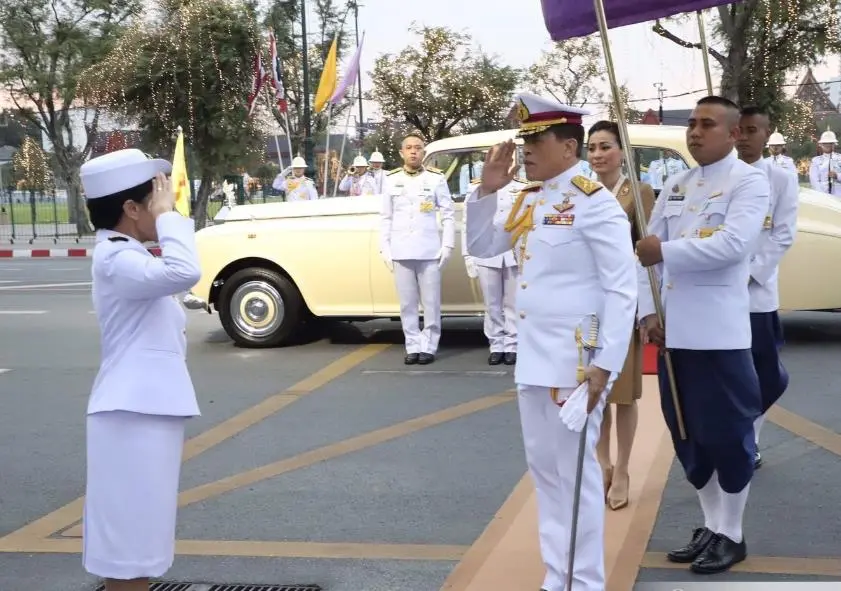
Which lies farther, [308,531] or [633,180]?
[308,531]

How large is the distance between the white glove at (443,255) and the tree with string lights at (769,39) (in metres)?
18.8

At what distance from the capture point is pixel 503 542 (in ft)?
14.8

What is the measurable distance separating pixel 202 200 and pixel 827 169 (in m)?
16.8

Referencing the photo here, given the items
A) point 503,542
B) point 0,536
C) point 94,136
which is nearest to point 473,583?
point 503,542

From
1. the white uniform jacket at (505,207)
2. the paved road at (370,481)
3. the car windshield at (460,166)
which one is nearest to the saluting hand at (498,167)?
the paved road at (370,481)

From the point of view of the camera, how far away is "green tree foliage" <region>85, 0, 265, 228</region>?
26.8m

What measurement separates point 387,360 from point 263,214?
6.01ft

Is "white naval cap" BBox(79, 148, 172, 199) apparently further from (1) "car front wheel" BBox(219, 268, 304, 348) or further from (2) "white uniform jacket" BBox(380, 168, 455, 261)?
(1) "car front wheel" BBox(219, 268, 304, 348)

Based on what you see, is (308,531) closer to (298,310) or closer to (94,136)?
(298,310)

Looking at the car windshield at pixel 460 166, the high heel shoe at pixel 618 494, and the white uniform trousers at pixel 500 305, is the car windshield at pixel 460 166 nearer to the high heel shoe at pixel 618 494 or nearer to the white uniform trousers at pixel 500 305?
the white uniform trousers at pixel 500 305

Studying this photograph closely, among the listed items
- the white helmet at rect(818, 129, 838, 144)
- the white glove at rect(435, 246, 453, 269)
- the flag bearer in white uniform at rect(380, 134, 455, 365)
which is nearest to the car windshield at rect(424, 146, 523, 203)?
the flag bearer in white uniform at rect(380, 134, 455, 365)

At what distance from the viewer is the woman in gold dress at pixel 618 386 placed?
4.81 meters

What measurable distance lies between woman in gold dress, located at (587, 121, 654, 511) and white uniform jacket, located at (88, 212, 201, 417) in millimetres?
2216

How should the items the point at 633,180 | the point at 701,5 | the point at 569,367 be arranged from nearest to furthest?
1. the point at 569,367
2. the point at 633,180
3. the point at 701,5
